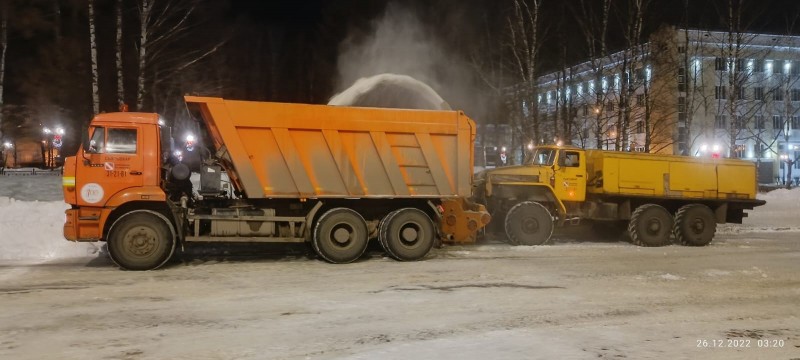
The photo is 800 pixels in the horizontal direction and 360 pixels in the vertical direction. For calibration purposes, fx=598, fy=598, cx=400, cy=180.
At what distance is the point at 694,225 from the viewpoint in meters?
14.7

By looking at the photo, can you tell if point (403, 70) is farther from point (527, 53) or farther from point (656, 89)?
point (656, 89)

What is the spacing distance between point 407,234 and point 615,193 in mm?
5767

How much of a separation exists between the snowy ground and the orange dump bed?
145cm

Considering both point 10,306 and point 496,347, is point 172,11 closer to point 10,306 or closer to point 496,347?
point 10,306

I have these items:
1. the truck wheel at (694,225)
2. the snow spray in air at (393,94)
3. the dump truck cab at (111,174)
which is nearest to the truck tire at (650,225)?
the truck wheel at (694,225)

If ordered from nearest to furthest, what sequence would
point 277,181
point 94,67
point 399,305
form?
point 399,305, point 277,181, point 94,67

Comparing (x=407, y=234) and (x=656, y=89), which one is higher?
(x=656, y=89)

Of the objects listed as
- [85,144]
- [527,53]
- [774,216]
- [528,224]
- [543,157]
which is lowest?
[774,216]

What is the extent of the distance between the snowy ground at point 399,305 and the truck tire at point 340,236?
1.15 feet

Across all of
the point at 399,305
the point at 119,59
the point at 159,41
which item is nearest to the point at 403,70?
the point at 159,41

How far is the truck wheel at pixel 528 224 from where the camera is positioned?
13.7 m

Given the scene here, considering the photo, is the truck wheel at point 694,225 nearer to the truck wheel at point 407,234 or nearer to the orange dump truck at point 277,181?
the orange dump truck at point 277,181

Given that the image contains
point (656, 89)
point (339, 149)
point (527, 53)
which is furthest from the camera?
point (656, 89)

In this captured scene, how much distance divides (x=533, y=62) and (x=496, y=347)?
23801mm
